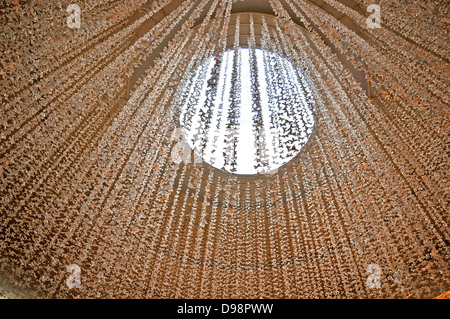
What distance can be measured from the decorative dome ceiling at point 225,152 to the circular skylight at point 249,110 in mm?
40

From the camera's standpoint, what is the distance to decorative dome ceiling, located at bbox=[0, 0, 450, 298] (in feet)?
13.1

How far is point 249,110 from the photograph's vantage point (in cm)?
593

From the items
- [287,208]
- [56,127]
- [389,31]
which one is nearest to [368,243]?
[287,208]

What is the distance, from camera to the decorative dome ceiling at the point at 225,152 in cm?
398

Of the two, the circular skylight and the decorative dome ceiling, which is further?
the circular skylight

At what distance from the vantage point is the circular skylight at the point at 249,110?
4.81 metres

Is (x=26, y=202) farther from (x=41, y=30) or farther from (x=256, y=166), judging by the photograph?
(x=256, y=166)

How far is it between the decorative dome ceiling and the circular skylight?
0.13 ft

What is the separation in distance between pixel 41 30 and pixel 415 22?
3.42m

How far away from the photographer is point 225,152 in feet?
19.5

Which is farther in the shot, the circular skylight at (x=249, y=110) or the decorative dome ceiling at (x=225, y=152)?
the circular skylight at (x=249, y=110)

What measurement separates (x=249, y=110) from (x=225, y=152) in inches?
27.9

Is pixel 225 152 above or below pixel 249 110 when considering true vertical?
below
